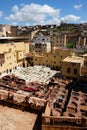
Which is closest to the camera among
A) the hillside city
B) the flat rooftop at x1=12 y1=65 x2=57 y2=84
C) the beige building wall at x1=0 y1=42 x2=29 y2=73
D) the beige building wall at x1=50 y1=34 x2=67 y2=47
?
the hillside city

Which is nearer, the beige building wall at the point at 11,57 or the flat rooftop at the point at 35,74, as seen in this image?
the flat rooftop at the point at 35,74

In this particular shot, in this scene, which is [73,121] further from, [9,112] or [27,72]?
[27,72]

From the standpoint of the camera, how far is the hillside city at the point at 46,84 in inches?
504

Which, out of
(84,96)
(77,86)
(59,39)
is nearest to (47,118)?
(84,96)

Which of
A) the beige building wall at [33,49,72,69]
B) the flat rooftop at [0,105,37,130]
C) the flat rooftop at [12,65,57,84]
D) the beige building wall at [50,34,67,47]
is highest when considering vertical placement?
the beige building wall at [50,34,67,47]

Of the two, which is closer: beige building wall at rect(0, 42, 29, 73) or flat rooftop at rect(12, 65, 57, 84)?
flat rooftop at rect(12, 65, 57, 84)

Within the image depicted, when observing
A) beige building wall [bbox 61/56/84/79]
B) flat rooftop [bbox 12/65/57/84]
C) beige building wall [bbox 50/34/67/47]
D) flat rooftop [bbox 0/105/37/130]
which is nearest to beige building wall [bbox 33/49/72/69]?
flat rooftop [bbox 12/65/57/84]

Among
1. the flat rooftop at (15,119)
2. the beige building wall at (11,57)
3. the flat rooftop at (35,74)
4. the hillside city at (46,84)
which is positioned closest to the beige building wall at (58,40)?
the hillside city at (46,84)

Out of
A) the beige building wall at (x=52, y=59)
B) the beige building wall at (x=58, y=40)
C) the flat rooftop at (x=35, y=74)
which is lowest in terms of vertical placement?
the flat rooftop at (x=35, y=74)

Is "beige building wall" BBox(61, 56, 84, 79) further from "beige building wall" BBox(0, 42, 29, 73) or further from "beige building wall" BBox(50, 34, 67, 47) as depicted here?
"beige building wall" BBox(50, 34, 67, 47)

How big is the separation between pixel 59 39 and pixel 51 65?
26.8 meters

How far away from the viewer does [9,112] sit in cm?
1405

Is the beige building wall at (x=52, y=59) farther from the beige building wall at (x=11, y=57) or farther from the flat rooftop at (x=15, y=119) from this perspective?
the flat rooftop at (x=15, y=119)

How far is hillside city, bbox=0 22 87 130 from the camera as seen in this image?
12812 mm
